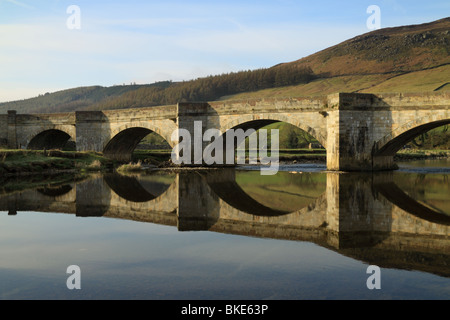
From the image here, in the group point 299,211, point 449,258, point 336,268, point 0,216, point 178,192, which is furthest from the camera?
point 178,192

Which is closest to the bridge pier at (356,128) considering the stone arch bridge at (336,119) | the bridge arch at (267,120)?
the stone arch bridge at (336,119)

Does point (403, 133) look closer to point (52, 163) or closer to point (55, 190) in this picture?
point (55, 190)

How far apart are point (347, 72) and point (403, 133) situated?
374 ft

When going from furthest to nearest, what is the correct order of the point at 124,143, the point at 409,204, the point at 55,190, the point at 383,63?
the point at 383,63 → the point at 124,143 → the point at 55,190 → the point at 409,204

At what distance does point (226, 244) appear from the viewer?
10555mm

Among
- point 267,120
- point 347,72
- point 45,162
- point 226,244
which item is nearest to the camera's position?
point 226,244

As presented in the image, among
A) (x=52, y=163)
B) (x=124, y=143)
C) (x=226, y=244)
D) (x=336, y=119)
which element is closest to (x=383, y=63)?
(x=124, y=143)

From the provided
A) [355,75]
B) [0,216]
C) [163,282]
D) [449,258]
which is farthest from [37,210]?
[355,75]

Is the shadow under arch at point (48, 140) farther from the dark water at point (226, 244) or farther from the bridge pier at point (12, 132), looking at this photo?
the dark water at point (226, 244)

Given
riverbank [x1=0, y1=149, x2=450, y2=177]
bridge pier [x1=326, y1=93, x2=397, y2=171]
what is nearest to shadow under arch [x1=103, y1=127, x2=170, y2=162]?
riverbank [x1=0, y1=149, x2=450, y2=177]

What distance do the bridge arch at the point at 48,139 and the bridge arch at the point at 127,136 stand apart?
171 inches

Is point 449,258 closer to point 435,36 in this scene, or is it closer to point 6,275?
point 6,275

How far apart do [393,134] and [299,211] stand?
55.3ft

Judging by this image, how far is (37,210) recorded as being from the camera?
15789 millimetres
